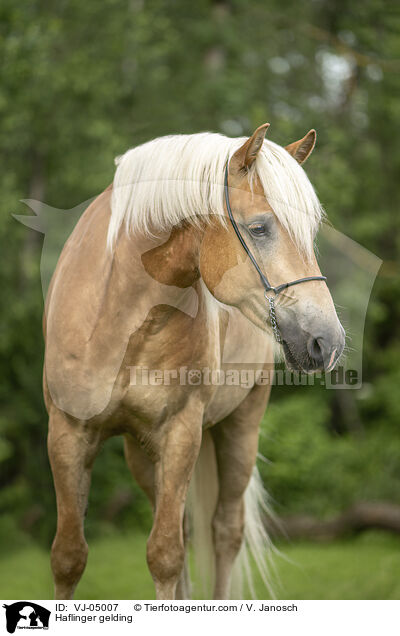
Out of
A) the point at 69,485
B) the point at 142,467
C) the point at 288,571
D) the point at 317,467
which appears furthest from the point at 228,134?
the point at 69,485

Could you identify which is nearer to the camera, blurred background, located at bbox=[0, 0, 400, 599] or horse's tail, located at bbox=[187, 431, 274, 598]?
horse's tail, located at bbox=[187, 431, 274, 598]

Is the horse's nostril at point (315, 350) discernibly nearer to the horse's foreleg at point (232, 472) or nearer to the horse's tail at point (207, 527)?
the horse's foreleg at point (232, 472)

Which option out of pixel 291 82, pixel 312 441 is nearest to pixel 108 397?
pixel 312 441

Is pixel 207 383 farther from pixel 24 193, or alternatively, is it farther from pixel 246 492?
pixel 24 193

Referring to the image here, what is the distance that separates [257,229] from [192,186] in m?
0.33

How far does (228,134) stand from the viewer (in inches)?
405

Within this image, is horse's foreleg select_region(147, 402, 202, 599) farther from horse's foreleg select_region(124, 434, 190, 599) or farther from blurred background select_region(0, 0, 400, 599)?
blurred background select_region(0, 0, 400, 599)

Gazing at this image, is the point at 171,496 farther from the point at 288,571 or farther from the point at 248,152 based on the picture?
the point at 288,571

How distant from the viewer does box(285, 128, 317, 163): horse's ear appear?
293 cm

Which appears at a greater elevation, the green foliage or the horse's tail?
the horse's tail

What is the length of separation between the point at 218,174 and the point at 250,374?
1391mm

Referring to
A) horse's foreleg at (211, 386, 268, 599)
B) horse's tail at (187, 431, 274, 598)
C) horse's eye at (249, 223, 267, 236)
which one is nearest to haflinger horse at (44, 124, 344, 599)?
horse's eye at (249, 223, 267, 236)

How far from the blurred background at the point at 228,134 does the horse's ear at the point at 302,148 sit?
8.92 feet

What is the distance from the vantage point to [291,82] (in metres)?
12.3
